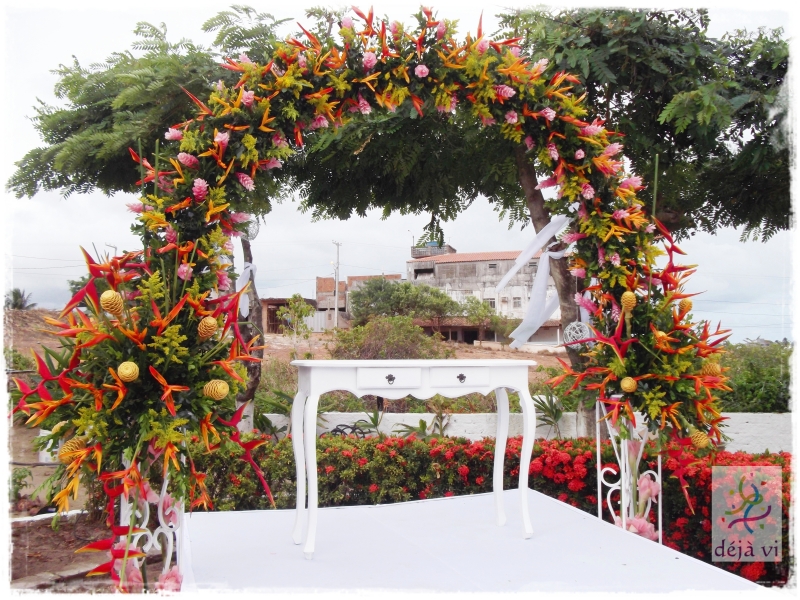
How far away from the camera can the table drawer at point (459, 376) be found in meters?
3.28

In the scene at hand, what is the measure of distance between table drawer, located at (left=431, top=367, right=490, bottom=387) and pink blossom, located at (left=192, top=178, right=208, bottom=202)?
142 cm

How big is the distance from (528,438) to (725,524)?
1310 mm

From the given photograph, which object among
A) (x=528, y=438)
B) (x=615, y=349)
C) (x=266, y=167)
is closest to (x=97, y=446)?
(x=266, y=167)

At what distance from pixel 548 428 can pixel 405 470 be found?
2200 millimetres

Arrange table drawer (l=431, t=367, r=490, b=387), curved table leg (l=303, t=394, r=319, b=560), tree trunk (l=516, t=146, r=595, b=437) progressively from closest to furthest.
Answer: curved table leg (l=303, t=394, r=319, b=560), table drawer (l=431, t=367, r=490, b=387), tree trunk (l=516, t=146, r=595, b=437)

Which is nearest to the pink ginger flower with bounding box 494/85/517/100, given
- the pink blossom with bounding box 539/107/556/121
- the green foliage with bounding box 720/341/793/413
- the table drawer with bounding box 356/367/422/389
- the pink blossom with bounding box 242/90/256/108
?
the pink blossom with bounding box 539/107/556/121

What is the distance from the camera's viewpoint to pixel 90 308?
243cm

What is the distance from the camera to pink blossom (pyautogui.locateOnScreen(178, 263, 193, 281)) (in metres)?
2.62

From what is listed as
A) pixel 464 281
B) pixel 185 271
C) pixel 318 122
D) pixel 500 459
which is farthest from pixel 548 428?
pixel 464 281

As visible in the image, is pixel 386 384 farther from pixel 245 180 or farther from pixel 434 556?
pixel 245 180

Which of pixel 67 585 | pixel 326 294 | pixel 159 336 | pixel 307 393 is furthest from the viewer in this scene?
pixel 326 294

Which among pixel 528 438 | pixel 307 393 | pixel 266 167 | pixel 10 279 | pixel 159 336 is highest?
pixel 266 167

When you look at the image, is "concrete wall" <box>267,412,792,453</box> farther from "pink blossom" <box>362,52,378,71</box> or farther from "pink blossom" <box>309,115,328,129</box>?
"pink blossom" <box>362,52,378,71</box>

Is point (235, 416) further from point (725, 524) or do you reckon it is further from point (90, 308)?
point (725, 524)
